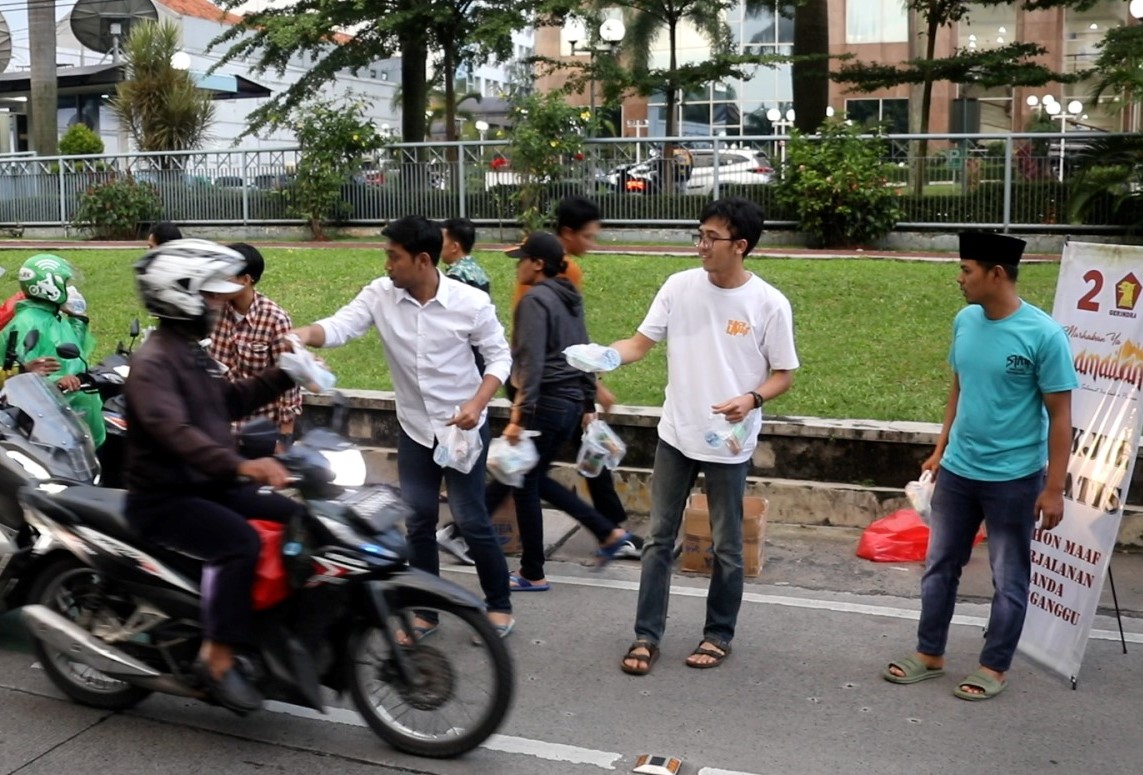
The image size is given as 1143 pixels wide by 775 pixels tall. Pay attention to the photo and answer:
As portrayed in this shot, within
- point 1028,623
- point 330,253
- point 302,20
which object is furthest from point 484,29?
point 1028,623

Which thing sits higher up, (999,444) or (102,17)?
(102,17)

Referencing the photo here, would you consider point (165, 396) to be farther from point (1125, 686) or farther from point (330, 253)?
point (330, 253)

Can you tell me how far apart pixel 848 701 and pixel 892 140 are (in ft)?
37.2

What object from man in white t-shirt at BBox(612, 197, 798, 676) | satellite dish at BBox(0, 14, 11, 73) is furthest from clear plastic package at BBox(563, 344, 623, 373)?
satellite dish at BBox(0, 14, 11, 73)

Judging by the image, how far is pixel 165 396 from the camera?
4.38 m

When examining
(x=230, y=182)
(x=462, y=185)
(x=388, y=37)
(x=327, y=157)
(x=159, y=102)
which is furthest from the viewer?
(x=159, y=102)

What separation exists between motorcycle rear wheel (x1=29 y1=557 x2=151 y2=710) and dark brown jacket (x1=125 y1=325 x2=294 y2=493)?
0.58 m

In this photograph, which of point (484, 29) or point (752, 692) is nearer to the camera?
point (752, 692)

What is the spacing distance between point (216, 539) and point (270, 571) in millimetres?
211

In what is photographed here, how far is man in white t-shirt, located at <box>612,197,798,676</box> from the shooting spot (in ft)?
17.6

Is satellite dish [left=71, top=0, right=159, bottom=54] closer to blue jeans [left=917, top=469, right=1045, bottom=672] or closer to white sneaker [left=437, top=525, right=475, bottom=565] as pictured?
white sneaker [left=437, top=525, right=475, bottom=565]

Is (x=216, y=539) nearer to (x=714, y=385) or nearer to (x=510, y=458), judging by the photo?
(x=510, y=458)

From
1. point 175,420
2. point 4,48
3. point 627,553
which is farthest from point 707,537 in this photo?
point 4,48

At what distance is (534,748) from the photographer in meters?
4.78
